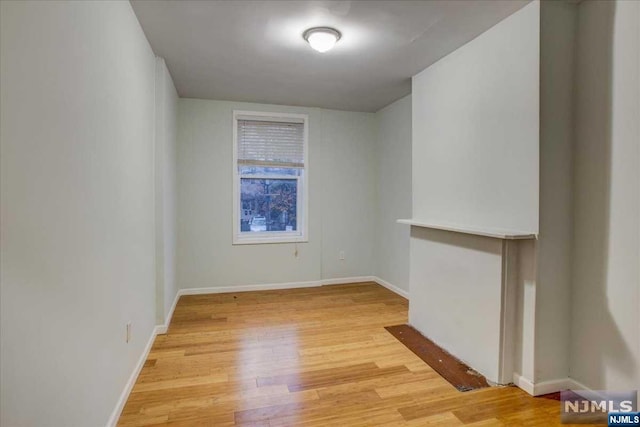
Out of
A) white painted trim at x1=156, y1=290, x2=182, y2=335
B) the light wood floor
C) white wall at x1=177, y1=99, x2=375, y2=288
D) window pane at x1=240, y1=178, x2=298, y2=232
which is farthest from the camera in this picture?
window pane at x1=240, y1=178, x2=298, y2=232

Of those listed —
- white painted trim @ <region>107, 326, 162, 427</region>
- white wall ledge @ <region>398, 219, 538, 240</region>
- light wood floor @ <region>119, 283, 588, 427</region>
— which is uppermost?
white wall ledge @ <region>398, 219, 538, 240</region>

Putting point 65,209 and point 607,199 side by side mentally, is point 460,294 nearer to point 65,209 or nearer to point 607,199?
point 607,199

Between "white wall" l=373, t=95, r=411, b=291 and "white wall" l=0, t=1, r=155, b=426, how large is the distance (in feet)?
9.75

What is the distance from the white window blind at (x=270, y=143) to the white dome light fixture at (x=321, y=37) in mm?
2096

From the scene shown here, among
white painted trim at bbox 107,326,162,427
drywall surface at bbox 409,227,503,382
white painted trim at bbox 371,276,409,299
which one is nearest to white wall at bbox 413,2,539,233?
drywall surface at bbox 409,227,503,382

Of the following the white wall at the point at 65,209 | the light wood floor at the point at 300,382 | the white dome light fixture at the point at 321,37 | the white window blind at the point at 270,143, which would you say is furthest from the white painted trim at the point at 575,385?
the white window blind at the point at 270,143

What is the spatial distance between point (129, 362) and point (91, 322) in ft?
2.58

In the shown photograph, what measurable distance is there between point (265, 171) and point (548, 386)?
12.1ft

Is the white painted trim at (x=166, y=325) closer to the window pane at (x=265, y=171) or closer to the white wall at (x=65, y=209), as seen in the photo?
the white wall at (x=65, y=209)

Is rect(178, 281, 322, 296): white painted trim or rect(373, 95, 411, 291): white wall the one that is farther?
rect(178, 281, 322, 296): white painted trim

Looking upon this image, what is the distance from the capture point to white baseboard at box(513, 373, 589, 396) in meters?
2.14

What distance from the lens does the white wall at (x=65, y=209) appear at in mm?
1018

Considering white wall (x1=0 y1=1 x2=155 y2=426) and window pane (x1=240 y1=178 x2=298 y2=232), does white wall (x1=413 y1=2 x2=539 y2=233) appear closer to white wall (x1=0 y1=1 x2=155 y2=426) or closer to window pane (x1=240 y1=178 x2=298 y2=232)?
window pane (x1=240 y1=178 x2=298 y2=232)

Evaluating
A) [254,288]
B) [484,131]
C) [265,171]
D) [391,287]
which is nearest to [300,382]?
[484,131]
